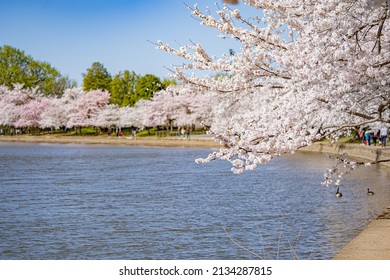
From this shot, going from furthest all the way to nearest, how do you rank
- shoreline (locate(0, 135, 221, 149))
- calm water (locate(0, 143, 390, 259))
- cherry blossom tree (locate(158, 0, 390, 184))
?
1. shoreline (locate(0, 135, 221, 149))
2. calm water (locate(0, 143, 390, 259))
3. cherry blossom tree (locate(158, 0, 390, 184))

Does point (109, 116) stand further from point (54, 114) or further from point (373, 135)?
point (373, 135)

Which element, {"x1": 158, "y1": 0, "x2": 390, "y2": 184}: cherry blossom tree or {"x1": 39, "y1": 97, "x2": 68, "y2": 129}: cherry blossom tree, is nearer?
{"x1": 158, "y1": 0, "x2": 390, "y2": 184}: cherry blossom tree

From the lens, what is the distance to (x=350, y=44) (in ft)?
25.4

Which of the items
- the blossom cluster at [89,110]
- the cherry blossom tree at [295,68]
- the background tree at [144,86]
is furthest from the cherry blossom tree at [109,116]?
the cherry blossom tree at [295,68]

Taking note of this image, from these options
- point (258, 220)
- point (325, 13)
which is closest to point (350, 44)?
point (325, 13)

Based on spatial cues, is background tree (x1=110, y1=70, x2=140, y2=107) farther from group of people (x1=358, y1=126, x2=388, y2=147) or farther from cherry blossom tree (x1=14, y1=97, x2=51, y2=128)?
group of people (x1=358, y1=126, x2=388, y2=147)

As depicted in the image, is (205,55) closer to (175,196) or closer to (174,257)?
(174,257)

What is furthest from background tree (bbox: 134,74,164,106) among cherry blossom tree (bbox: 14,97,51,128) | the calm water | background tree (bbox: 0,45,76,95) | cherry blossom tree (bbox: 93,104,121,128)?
the calm water

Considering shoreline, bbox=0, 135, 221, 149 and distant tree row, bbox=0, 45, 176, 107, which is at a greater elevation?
distant tree row, bbox=0, 45, 176, 107

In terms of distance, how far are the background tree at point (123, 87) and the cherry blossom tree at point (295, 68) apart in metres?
57.1

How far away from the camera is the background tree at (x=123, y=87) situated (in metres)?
66.7

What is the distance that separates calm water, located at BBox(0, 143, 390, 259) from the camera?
10.9 m

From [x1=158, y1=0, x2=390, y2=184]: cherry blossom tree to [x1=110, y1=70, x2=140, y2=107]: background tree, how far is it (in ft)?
187

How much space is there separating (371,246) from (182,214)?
662cm
